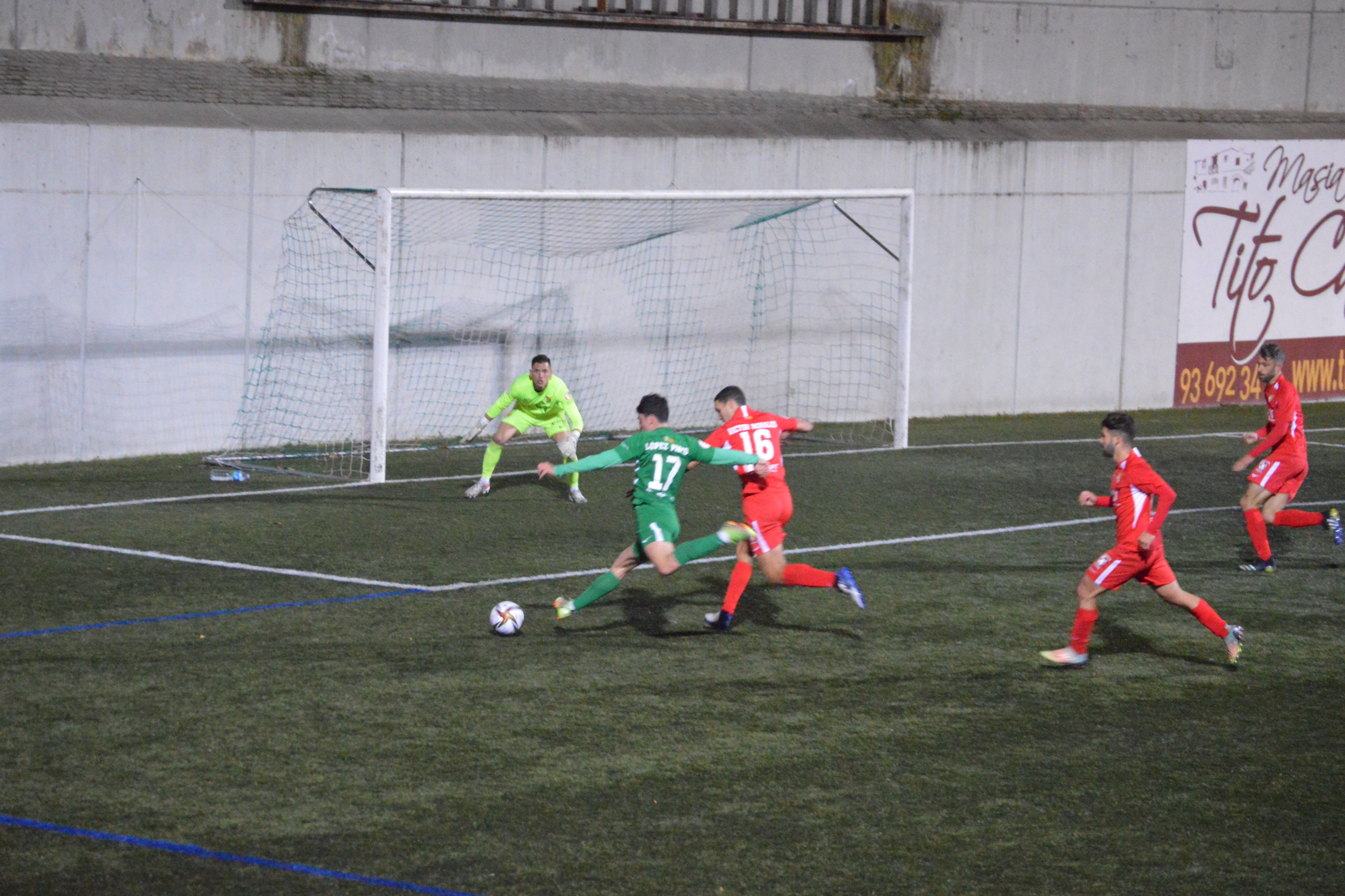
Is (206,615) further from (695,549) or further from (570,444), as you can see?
(570,444)

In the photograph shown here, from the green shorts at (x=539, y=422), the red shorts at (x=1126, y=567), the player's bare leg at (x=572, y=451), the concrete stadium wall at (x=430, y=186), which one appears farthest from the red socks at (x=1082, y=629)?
the concrete stadium wall at (x=430, y=186)

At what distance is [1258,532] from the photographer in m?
11.2

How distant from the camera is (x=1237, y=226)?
842 inches

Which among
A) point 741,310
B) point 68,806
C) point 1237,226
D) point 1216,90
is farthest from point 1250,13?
point 68,806

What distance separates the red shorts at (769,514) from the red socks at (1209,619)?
2.40m

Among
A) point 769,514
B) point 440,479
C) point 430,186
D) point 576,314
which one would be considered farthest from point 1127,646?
point 430,186

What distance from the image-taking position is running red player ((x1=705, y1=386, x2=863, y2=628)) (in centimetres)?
945

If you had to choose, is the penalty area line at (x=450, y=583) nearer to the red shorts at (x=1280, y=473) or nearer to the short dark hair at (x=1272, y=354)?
the red shorts at (x=1280, y=473)

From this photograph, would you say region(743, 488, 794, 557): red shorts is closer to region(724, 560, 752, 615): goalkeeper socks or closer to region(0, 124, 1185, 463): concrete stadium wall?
region(724, 560, 752, 615): goalkeeper socks

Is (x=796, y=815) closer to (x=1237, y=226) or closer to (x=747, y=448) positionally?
(x=747, y=448)

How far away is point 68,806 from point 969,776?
382 centimetres

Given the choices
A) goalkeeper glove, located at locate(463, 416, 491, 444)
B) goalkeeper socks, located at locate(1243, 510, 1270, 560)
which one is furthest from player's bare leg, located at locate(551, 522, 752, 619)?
goalkeeper glove, located at locate(463, 416, 491, 444)

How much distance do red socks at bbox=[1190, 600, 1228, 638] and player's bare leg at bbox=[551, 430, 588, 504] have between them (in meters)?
6.23

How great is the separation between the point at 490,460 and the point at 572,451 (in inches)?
28.9
